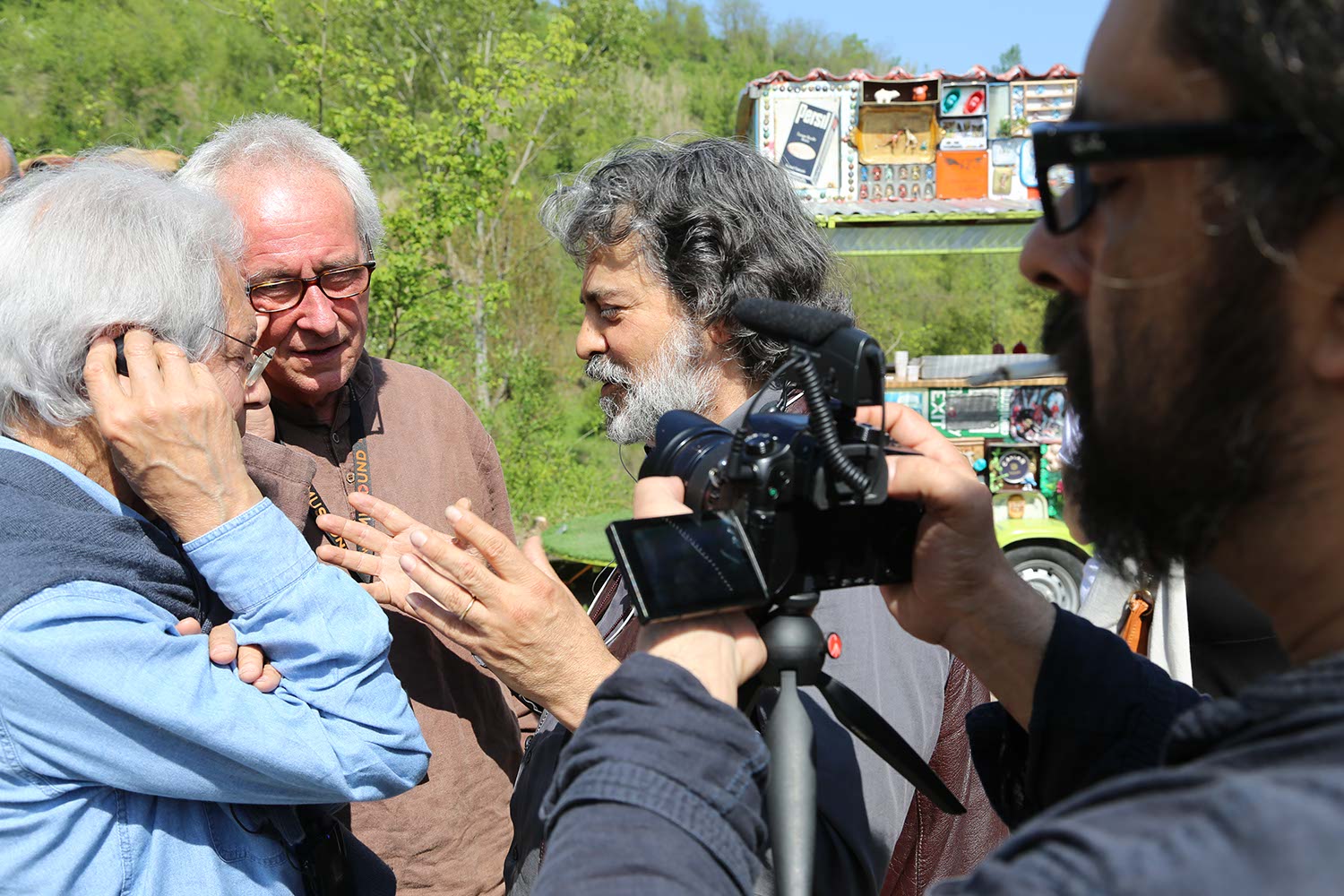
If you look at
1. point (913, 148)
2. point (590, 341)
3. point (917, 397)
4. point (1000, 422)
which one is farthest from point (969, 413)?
point (590, 341)

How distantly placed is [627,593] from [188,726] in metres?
0.67

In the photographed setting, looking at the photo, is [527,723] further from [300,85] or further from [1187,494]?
[300,85]

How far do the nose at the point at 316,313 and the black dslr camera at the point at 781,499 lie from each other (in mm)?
1518

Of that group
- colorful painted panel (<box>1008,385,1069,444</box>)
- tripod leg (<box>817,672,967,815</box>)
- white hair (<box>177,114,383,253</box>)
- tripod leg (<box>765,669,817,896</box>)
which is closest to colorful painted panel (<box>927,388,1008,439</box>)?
colorful painted panel (<box>1008,385,1069,444</box>)

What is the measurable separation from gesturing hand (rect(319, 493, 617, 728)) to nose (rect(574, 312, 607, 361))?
0.69 metres

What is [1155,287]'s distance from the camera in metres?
0.93

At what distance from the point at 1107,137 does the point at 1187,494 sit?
33cm

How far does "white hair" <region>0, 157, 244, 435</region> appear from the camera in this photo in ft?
5.41

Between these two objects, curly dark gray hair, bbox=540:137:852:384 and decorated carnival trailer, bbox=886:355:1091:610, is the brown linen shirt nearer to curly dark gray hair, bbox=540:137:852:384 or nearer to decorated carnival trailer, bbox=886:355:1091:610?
curly dark gray hair, bbox=540:137:852:384

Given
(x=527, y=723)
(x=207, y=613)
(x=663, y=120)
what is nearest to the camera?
Answer: (x=207, y=613)

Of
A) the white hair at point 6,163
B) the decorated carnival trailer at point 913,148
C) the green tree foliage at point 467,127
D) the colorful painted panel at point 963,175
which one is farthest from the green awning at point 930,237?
the white hair at point 6,163

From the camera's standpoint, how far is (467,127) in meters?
8.38

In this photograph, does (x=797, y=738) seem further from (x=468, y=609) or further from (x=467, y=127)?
(x=467, y=127)

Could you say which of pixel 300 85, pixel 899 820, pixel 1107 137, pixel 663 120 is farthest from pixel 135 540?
pixel 663 120
